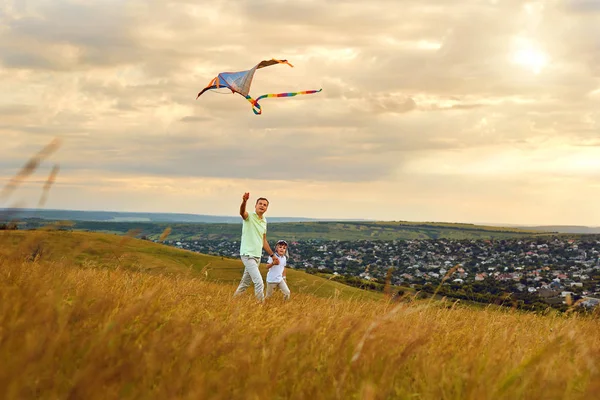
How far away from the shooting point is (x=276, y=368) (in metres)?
3.07

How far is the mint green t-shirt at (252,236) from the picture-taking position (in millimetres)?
13266

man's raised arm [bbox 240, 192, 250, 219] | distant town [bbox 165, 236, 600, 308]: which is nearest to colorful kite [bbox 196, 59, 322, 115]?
man's raised arm [bbox 240, 192, 250, 219]

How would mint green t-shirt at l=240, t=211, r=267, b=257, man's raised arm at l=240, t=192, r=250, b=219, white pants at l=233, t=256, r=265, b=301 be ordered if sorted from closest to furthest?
man's raised arm at l=240, t=192, r=250, b=219 → white pants at l=233, t=256, r=265, b=301 → mint green t-shirt at l=240, t=211, r=267, b=257

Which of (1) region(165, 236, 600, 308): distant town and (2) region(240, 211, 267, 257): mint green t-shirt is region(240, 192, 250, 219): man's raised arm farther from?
(1) region(165, 236, 600, 308): distant town

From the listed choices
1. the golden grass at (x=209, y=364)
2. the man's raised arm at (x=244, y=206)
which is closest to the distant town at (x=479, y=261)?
the man's raised arm at (x=244, y=206)

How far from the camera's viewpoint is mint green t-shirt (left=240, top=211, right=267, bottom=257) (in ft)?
43.5

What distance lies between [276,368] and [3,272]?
3.96m

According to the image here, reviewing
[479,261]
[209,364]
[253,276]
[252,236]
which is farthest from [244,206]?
[479,261]

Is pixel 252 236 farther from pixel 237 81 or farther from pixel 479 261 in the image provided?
pixel 479 261

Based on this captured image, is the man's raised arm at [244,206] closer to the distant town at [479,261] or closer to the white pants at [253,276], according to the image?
the white pants at [253,276]

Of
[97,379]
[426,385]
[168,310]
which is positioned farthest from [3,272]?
[426,385]

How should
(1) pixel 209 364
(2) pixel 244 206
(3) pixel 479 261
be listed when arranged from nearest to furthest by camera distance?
(1) pixel 209 364
(2) pixel 244 206
(3) pixel 479 261

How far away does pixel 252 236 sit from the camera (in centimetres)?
1329

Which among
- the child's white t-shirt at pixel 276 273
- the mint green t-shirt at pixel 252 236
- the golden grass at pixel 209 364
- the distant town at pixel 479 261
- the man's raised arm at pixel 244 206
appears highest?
the man's raised arm at pixel 244 206
